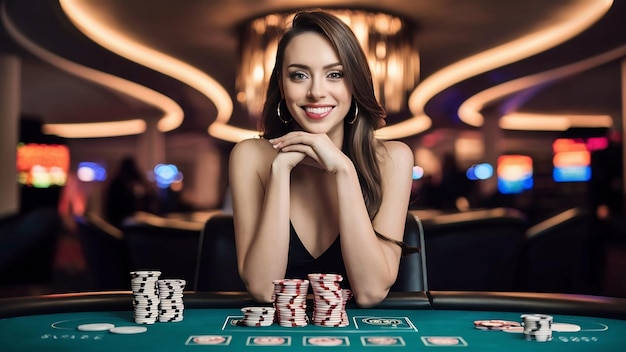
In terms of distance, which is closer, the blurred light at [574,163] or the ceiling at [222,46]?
the ceiling at [222,46]

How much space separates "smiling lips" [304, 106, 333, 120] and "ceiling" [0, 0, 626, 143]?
451 centimetres

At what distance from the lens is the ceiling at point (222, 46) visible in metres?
6.76

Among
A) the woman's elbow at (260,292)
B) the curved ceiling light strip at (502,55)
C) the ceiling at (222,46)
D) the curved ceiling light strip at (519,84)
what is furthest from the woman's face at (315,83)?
the curved ceiling light strip at (519,84)

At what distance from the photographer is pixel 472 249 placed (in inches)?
142

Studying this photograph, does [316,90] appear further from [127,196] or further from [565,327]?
[127,196]

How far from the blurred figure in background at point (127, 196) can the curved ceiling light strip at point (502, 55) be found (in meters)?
3.63

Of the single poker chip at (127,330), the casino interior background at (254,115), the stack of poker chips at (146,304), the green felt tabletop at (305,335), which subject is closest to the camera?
the green felt tabletop at (305,335)

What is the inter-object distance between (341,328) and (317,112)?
0.69 meters

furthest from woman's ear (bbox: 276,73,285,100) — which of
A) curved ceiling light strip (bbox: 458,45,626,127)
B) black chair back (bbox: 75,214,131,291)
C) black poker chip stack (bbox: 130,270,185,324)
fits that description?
curved ceiling light strip (bbox: 458,45,626,127)

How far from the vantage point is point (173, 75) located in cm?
940

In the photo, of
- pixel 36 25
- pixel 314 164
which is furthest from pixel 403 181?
pixel 36 25

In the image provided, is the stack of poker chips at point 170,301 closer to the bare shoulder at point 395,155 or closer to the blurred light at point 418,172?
the bare shoulder at point 395,155

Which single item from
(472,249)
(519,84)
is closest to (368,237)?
(472,249)

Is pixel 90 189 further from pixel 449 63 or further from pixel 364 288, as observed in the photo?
pixel 364 288
